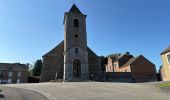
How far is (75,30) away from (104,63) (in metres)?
30.9

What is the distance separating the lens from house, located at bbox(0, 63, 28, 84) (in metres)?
55.7

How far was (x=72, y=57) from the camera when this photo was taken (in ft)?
109

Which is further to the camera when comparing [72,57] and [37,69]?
[37,69]

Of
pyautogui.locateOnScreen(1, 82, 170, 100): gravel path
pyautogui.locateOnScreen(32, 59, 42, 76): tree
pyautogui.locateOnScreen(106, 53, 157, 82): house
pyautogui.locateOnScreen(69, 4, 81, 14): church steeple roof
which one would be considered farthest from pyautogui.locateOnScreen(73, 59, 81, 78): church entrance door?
pyautogui.locateOnScreen(32, 59, 42, 76): tree

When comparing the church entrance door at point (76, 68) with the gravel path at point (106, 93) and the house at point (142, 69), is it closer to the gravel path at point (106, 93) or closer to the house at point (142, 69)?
the house at point (142, 69)

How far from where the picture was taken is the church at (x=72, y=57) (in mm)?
33031

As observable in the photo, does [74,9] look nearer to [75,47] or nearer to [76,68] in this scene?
[75,47]

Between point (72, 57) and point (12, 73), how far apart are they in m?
31.2

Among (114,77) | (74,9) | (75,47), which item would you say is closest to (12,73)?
(74,9)

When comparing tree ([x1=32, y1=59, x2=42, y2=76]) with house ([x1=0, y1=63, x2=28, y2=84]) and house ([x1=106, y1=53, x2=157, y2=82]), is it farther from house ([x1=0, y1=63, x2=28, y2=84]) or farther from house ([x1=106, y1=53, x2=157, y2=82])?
house ([x1=106, y1=53, x2=157, y2=82])

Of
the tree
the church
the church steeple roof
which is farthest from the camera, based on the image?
the tree

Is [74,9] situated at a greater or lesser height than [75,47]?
greater

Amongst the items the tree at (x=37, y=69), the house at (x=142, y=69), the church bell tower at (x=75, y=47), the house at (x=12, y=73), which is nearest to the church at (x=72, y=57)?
the church bell tower at (x=75, y=47)

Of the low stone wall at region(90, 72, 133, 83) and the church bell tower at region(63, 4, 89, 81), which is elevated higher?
the church bell tower at region(63, 4, 89, 81)
